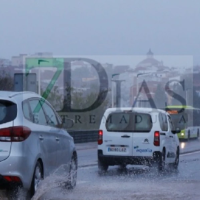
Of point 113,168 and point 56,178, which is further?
point 113,168

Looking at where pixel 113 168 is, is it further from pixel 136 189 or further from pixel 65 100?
pixel 65 100

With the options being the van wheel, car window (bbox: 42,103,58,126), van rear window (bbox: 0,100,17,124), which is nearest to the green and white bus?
car window (bbox: 42,103,58,126)

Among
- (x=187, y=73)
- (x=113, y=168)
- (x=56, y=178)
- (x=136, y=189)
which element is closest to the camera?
(x=56, y=178)

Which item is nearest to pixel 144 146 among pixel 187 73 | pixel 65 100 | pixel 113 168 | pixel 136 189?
pixel 113 168

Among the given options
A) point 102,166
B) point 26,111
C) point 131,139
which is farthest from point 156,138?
point 26,111

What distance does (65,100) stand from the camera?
216 feet

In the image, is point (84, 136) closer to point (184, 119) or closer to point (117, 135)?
point (184, 119)

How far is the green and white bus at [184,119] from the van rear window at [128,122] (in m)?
27.6

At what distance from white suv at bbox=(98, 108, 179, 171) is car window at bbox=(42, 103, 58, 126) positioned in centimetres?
624

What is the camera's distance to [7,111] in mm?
9195

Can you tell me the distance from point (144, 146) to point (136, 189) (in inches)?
211

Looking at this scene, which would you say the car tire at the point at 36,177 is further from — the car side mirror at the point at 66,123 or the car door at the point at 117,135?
the car door at the point at 117,135

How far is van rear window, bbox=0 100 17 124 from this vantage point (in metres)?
9.09

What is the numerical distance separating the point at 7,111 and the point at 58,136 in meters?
2.00
